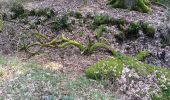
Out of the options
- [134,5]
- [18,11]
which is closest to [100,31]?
[134,5]

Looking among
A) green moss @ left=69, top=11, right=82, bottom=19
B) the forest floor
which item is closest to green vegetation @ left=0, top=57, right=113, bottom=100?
the forest floor

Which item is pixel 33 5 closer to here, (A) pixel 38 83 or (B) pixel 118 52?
(B) pixel 118 52

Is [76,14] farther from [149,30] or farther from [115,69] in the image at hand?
[115,69]

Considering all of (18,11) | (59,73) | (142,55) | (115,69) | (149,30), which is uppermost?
(115,69)

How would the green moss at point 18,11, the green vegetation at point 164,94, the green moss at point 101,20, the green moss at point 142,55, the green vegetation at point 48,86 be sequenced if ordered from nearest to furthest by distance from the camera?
the green vegetation at point 48,86, the green vegetation at point 164,94, the green moss at point 142,55, the green moss at point 101,20, the green moss at point 18,11

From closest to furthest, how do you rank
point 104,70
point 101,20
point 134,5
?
point 104,70 → point 101,20 → point 134,5

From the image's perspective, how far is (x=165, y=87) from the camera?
979 centimetres

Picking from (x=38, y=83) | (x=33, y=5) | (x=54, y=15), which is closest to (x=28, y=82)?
(x=38, y=83)

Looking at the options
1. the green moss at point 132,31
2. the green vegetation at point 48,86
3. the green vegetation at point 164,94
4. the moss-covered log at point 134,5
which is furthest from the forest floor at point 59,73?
the moss-covered log at point 134,5

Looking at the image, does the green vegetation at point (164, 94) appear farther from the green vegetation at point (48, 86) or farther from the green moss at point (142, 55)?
the green moss at point (142, 55)

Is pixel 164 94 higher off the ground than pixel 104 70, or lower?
lower

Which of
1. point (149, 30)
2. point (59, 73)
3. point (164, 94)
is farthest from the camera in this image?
point (149, 30)

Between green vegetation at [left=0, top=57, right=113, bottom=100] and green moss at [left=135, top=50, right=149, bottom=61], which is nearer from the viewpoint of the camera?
green vegetation at [left=0, top=57, right=113, bottom=100]

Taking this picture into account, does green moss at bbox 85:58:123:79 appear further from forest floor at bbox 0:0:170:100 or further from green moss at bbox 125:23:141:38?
green moss at bbox 125:23:141:38
